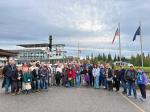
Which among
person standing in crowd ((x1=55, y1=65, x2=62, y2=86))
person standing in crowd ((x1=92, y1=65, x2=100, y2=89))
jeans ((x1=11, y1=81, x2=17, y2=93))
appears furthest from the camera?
person standing in crowd ((x1=55, y1=65, x2=62, y2=86))

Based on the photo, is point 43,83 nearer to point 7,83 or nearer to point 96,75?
point 7,83

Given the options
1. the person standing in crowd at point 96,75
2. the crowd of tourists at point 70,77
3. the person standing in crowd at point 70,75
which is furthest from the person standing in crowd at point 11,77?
the person standing in crowd at point 96,75

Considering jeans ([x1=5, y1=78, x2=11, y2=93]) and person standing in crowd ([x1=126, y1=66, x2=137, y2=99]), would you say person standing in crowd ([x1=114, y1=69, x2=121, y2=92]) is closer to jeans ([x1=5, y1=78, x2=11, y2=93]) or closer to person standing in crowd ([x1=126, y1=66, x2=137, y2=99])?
person standing in crowd ([x1=126, y1=66, x2=137, y2=99])

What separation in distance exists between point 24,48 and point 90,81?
80.9 metres

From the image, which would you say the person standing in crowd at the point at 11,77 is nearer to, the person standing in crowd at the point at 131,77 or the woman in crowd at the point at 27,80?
the woman in crowd at the point at 27,80

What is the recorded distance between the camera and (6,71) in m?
23.4

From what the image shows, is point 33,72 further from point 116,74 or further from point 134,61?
point 134,61

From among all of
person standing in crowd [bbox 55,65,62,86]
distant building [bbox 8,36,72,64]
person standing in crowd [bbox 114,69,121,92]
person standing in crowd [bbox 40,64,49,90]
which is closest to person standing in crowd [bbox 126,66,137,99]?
person standing in crowd [bbox 114,69,121,92]

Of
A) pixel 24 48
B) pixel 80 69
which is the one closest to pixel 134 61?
pixel 24 48

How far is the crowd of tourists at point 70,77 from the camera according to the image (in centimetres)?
2334

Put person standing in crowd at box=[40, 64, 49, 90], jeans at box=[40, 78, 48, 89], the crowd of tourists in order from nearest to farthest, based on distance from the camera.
Answer: 1. the crowd of tourists
2. person standing in crowd at box=[40, 64, 49, 90]
3. jeans at box=[40, 78, 48, 89]

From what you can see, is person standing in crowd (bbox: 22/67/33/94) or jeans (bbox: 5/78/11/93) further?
person standing in crowd (bbox: 22/67/33/94)

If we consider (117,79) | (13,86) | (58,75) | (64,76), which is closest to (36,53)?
(58,75)

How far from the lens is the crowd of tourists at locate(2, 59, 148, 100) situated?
2334 centimetres
